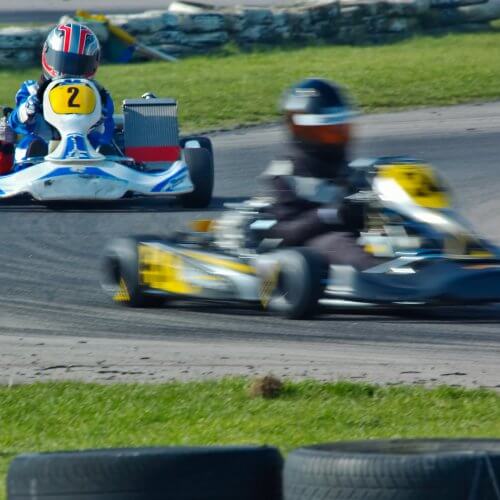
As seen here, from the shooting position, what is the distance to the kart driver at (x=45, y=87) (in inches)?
484

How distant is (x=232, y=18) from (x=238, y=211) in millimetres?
14654

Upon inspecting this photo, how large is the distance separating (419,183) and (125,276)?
1666 millimetres

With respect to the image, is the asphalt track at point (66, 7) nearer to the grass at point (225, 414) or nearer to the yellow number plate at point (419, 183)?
the yellow number plate at point (419, 183)

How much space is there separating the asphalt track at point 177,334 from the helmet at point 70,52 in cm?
140

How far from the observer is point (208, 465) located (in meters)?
3.56

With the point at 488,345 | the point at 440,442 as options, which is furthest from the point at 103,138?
the point at 440,442

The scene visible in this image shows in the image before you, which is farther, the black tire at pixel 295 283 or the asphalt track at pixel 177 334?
the black tire at pixel 295 283

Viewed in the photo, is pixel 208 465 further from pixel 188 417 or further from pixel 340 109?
pixel 340 109

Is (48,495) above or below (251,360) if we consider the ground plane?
above

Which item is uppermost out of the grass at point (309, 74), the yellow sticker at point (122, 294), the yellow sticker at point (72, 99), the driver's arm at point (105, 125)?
the yellow sticker at point (72, 99)

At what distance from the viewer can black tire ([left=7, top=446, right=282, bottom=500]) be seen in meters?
3.52

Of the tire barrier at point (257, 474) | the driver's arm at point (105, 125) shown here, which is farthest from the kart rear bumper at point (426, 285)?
the driver's arm at point (105, 125)

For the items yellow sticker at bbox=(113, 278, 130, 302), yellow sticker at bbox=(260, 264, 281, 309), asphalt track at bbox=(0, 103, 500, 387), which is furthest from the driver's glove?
yellow sticker at bbox=(260, 264, 281, 309)

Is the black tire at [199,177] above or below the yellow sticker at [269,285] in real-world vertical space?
below
